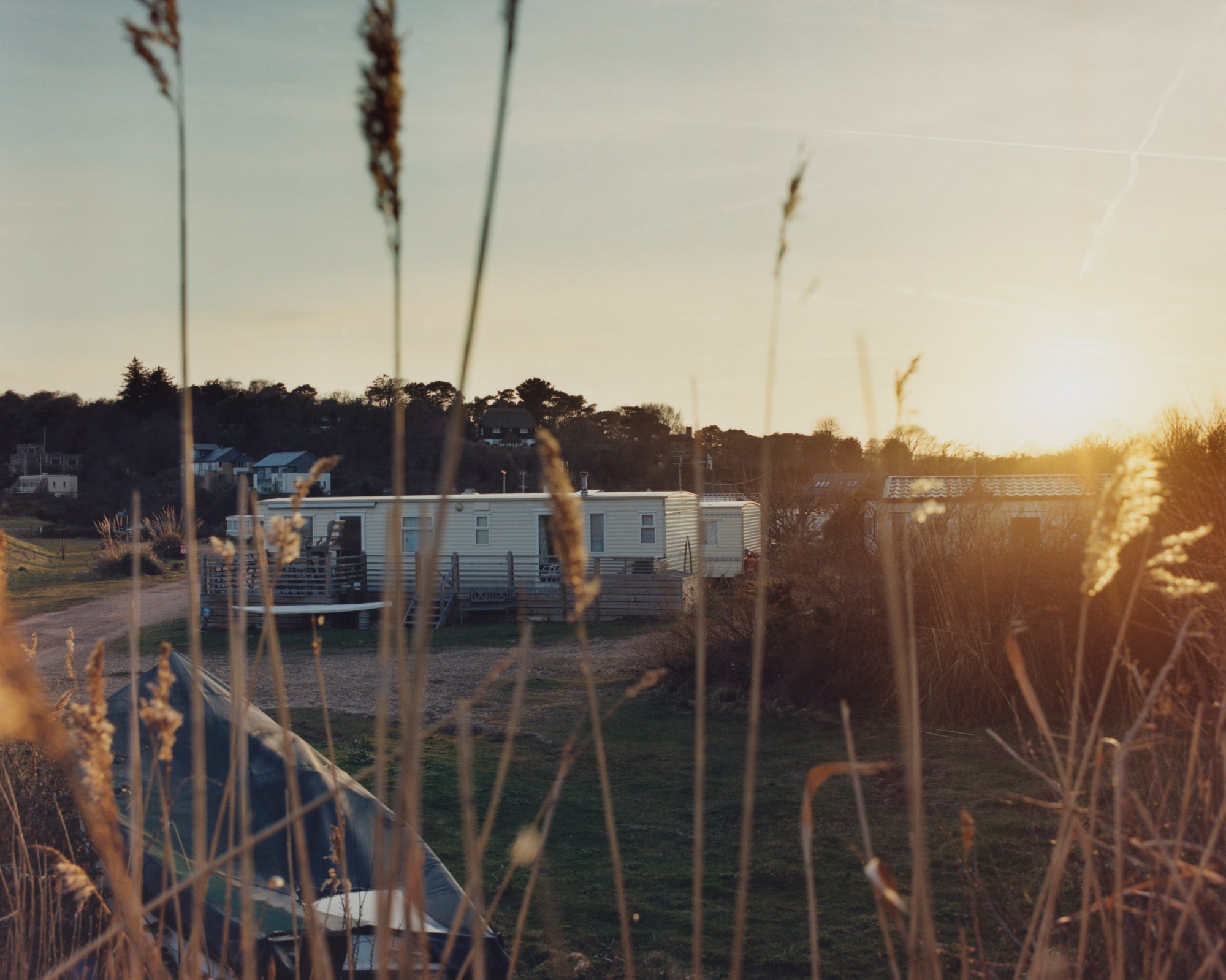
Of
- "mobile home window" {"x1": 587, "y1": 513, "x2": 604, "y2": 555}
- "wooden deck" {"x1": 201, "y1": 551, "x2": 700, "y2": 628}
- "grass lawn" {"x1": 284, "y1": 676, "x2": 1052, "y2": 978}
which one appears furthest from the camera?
"mobile home window" {"x1": 587, "y1": 513, "x2": 604, "y2": 555}

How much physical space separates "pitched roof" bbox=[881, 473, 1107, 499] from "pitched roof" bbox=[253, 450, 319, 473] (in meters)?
44.0

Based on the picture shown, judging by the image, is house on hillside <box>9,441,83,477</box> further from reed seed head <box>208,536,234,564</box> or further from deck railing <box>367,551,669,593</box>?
reed seed head <box>208,536,234,564</box>

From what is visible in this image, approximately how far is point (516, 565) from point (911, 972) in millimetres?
19777

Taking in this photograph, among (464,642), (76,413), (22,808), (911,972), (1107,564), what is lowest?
(464,642)

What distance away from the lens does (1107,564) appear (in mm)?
1045

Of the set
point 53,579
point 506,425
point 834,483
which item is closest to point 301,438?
point 506,425

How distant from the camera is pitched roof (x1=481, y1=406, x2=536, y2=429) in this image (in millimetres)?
62000

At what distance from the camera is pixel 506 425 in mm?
63281

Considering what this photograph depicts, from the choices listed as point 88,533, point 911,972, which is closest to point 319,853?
point 911,972

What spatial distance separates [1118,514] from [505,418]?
208 ft

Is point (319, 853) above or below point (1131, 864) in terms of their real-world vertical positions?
below

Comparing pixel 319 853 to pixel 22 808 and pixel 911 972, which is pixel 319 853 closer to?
pixel 22 808

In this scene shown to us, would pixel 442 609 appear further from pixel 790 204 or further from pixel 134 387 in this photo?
pixel 134 387

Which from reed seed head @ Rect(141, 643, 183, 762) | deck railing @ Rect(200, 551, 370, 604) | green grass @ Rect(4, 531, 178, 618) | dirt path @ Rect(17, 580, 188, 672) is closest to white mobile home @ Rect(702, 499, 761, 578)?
deck railing @ Rect(200, 551, 370, 604)
